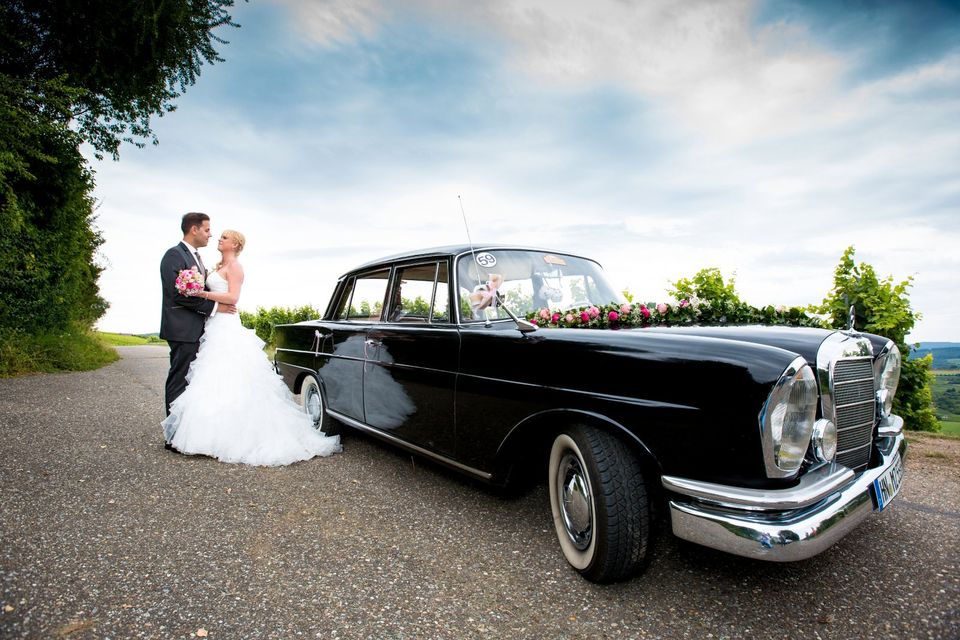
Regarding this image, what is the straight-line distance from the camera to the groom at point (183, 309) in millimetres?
4559

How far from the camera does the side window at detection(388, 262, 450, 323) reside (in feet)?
11.1

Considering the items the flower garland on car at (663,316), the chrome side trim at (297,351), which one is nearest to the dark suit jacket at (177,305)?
the chrome side trim at (297,351)

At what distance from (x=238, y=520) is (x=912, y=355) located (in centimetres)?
717

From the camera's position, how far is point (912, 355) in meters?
5.96

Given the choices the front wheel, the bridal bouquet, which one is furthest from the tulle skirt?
the front wheel

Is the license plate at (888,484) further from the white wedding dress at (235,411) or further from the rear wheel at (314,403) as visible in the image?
Result: the rear wheel at (314,403)

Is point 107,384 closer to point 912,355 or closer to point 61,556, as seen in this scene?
point 61,556

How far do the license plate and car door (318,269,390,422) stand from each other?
3221mm

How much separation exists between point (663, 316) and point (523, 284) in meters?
0.91

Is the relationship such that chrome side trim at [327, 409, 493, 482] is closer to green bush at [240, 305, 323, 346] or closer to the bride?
the bride

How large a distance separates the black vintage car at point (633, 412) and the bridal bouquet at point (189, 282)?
6.55 ft

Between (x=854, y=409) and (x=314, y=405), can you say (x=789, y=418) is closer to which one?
(x=854, y=409)

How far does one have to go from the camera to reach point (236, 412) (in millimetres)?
4492

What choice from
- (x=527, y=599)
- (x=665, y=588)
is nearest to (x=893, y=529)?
(x=665, y=588)
